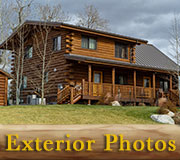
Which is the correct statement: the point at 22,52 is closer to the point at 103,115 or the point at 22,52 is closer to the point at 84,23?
the point at 103,115

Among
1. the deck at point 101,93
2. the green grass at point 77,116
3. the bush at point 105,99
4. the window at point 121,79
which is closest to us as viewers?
the green grass at point 77,116

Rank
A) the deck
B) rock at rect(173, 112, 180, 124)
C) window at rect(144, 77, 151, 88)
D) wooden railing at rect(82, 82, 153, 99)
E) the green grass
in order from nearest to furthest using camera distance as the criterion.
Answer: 1. the green grass
2. rock at rect(173, 112, 180, 124)
3. the deck
4. wooden railing at rect(82, 82, 153, 99)
5. window at rect(144, 77, 151, 88)

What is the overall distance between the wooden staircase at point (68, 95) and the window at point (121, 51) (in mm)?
6079

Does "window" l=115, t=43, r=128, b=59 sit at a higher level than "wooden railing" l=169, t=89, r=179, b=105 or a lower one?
higher

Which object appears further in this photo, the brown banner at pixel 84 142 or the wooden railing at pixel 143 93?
the wooden railing at pixel 143 93

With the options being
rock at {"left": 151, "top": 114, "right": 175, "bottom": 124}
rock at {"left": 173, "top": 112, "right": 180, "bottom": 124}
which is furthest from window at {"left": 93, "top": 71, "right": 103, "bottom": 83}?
rock at {"left": 151, "top": 114, "right": 175, "bottom": 124}

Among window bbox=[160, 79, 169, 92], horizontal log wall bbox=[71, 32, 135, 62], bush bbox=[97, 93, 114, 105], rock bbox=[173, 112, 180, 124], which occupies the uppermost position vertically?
horizontal log wall bbox=[71, 32, 135, 62]

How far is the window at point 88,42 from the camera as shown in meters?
20.8

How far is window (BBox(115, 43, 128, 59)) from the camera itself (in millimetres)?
22938

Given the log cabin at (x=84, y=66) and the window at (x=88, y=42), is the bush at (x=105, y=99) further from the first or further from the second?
the window at (x=88, y=42)

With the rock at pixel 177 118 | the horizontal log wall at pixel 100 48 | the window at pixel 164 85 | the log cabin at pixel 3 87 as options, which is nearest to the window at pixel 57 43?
the horizontal log wall at pixel 100 48

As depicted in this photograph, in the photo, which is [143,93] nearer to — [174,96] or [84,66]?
[174,96]

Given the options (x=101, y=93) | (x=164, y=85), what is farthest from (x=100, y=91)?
(x=164, y=85)

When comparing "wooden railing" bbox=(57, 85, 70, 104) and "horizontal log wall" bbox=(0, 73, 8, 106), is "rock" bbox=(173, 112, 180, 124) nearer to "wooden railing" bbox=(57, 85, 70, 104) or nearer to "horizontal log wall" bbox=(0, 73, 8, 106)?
"wooden railing" bbox=(57, 85, 70, 104)
